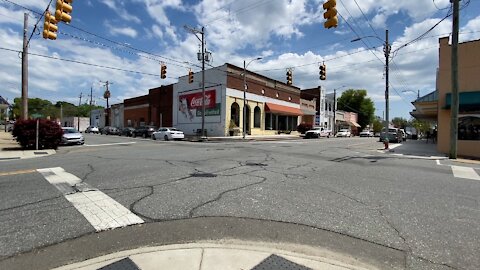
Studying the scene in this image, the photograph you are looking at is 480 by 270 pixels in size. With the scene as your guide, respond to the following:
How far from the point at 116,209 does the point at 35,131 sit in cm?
1662

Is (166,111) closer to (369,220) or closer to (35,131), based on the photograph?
(35,131)

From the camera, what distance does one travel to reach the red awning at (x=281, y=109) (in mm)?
46150

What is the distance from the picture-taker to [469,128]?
2006 cm

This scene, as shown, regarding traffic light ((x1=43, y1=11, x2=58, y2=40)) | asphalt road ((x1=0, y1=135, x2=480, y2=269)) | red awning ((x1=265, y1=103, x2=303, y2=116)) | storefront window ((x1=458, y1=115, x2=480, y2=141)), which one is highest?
traffic light ((x1=43, y1=11, x2=58, y2=40))

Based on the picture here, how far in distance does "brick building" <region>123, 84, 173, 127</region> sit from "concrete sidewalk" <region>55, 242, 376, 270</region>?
4680 cm

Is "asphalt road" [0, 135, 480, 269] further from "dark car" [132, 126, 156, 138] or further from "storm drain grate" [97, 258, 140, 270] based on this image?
"dark car" [132, 126, 156, 138]

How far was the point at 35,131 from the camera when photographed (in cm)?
1903

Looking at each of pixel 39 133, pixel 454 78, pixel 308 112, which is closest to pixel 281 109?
pixel 308 112

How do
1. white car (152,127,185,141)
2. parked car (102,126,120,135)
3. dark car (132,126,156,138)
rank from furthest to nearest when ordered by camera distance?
1. parked car (102,126,120,135)
2. dark car (132,126,156,138)
3. white car (152,127,185,141)

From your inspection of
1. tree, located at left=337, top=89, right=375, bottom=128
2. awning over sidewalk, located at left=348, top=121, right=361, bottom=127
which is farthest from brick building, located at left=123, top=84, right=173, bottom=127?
tree, located at left=337, top=89, right=375, bottom=128

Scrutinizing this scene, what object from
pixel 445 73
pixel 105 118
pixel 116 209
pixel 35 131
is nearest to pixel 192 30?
pixel 35 131

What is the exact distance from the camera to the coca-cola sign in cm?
4194

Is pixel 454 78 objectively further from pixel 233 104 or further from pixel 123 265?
pixel 233 104

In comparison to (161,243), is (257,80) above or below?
above
